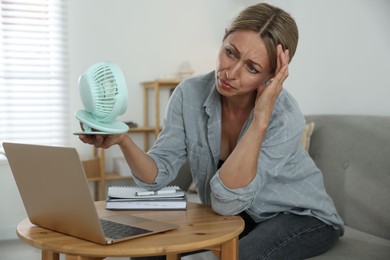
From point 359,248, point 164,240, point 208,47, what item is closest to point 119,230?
point 164,240

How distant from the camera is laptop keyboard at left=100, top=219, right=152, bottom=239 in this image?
3.37ft

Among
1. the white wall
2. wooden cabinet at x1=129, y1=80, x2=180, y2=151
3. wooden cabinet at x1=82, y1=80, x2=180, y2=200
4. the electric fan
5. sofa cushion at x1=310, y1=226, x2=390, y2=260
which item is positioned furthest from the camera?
wooden cabinet at x1=129, y1=80, x2=180, y2=151

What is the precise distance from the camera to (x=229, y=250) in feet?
3.61

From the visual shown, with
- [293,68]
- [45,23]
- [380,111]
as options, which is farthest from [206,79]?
[45,23]

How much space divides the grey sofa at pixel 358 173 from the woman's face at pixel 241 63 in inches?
25.7

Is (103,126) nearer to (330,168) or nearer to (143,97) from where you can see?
(330,168)

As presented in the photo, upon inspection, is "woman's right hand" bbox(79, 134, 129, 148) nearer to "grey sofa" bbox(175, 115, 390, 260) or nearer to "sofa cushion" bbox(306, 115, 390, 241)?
"grey sofa" bbox(175, 115, 390, 260)

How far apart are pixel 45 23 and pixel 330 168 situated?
230cm

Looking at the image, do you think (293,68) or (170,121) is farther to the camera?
(293,68)

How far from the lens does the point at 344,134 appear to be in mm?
2066

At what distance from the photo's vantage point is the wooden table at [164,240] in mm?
947

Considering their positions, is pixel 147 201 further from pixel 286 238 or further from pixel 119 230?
pixel 286 238

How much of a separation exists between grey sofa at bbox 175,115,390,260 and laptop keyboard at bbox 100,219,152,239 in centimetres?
80

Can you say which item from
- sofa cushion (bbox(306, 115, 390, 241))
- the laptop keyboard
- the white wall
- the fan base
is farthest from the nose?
the white wall
